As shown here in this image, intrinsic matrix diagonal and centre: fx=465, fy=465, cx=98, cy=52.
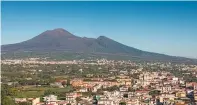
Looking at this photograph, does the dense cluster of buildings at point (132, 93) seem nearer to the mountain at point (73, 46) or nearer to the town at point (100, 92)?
the town at point (100, 92)

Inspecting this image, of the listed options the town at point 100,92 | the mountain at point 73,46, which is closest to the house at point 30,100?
the town at point 100,92

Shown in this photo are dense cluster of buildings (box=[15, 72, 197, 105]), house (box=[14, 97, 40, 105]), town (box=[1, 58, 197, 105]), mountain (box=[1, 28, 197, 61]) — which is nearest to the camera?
house (box=[14, 97, 40, 105])

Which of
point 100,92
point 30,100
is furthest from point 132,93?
point 30,100

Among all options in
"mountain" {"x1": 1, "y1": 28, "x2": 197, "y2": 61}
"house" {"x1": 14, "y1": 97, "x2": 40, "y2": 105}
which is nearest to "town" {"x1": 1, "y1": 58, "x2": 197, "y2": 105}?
"house" {"x1": 14, "y1": 97, "x2": 40, "y2": 105}

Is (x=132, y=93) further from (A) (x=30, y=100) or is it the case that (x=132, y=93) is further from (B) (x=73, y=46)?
(B) (x=73, y=46)

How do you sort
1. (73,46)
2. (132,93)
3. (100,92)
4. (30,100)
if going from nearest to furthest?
1. (30,100)
2. (132,93)
3. (100,92)
4. (73,46)

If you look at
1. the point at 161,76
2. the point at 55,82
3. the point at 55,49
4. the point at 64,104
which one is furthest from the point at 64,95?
the point at 55,49

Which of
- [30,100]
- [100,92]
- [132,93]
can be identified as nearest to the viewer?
[30,100]

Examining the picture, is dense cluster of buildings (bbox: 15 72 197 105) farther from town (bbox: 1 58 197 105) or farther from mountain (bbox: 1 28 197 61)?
mountain (bbox: 1 28 197 61)

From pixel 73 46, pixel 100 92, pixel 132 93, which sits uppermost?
pixel 73 46
